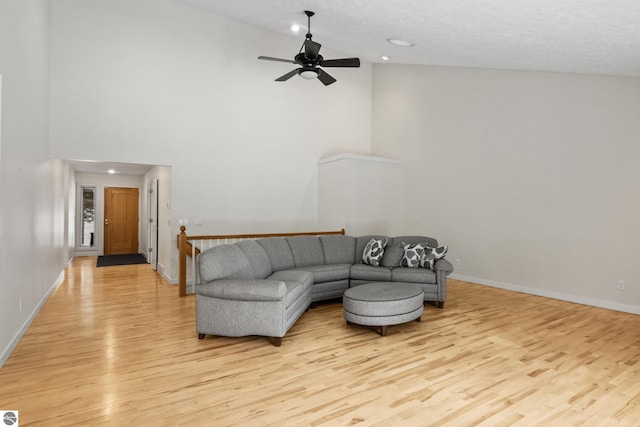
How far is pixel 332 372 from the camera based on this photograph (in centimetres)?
297

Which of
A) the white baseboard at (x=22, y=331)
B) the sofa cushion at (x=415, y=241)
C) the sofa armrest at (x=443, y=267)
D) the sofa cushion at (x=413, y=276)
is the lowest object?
the white baseboard at (x=22, y=331)

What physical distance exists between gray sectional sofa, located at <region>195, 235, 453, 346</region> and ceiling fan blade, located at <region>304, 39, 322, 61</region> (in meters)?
2.54

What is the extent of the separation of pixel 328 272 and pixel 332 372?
83.7 inches

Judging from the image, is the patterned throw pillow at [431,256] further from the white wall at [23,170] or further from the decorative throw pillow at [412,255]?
the white wall at [23,170]

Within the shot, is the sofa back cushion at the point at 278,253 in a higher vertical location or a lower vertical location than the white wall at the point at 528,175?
lower

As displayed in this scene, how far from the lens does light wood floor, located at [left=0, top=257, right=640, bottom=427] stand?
2.38 m

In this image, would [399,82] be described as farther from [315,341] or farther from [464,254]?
[315,341]

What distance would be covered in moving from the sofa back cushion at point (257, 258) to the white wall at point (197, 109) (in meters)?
2.06

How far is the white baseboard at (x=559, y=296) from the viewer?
16.0 ft

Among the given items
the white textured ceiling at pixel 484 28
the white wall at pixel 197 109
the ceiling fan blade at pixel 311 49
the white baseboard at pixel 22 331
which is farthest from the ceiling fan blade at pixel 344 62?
the white baseboard at pixel 22 331

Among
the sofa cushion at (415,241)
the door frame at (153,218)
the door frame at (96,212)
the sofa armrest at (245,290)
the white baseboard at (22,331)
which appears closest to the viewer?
the white baseboard at (22,331)

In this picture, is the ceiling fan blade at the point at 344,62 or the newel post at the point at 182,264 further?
the newel post at the point at 182,264

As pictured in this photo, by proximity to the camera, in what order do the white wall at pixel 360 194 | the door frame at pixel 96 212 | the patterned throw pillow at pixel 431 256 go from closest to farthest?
the patterned throw pillow at pixel 431 256 → the white wall at pixel 360 194 → the door frame at pixel 96 212

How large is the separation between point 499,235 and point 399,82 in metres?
3.88
